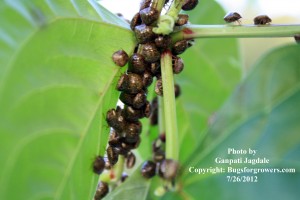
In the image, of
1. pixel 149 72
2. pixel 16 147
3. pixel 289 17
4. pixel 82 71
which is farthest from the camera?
pixel 289 17

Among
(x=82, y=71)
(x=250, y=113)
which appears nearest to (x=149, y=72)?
(x=82, y=71)

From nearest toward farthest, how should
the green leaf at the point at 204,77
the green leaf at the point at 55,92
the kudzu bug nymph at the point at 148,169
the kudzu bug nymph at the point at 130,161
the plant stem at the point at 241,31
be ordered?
the green leaf at the point at 55,92
the plant stem at the point at 241,31
the kudzu bug nymph at the point at 148,169
the kudzu bug nymph at the point at 130,161
the green leaf at the point at 204,77

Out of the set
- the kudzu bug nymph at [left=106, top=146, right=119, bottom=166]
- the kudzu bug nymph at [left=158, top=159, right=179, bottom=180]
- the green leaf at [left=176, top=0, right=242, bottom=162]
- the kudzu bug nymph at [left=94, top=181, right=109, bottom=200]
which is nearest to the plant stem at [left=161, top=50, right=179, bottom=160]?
the kudzu bug nymph at [left=158, top=159, right=179, bottom=180]

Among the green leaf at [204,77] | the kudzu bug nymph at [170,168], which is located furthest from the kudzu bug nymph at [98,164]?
the green leaf at [204,77]

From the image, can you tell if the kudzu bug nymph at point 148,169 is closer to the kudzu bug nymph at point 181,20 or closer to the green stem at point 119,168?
the green stem at point 119,168

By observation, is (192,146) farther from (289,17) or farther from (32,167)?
(289,17)

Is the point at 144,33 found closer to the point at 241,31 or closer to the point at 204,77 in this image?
the point at 241,31
